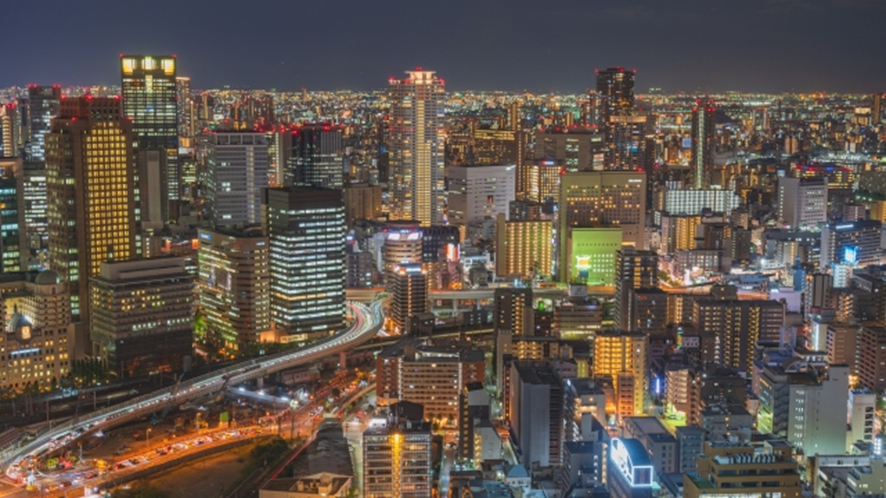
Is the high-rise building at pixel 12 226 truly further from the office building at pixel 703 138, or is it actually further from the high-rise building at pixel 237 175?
the office building at pixel 703 138

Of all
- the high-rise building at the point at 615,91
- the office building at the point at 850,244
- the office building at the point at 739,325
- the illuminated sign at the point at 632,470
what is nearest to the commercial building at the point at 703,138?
the high-rise building at the point at 615,91

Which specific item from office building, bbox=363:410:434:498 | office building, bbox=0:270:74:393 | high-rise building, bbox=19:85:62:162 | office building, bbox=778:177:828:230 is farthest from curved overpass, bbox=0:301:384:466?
office building, bbox=778:177:828:230

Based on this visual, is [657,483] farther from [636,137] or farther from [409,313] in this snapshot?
[636,137]

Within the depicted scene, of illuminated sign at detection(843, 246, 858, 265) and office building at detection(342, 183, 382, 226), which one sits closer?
illuminated sign at detection(843, 246, 858, 265)

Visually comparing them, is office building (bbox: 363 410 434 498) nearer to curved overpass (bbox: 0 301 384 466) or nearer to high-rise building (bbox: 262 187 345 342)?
curved overpass (bbox: 0 301 384 466)

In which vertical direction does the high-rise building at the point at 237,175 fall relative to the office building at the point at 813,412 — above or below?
above

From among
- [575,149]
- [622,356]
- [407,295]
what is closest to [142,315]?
[407,295]

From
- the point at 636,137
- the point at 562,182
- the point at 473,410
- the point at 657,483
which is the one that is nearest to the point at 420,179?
the point at 562,182

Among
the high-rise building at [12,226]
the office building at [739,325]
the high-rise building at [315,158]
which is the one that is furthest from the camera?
the high-rise building at [315,158]
